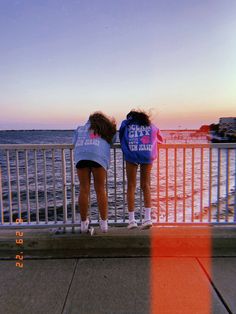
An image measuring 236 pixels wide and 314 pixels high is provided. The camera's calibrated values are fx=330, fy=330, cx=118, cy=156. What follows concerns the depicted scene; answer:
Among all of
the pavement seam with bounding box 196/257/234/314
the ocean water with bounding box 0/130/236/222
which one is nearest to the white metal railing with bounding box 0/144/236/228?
the ocean water with bounding box 0/130/236/222

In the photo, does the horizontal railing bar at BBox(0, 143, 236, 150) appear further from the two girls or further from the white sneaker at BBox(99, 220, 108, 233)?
the white sneaker at BBox(99, 220, 108, 233)

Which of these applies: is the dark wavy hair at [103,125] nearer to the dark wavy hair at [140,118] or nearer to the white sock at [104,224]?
the dark wavy hair at [140,118]

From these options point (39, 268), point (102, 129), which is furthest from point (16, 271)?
point (102, 129)

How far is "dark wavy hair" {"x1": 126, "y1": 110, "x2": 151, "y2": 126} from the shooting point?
4.24 meters

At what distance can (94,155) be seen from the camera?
402 cm

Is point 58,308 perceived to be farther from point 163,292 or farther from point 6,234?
point 6,234

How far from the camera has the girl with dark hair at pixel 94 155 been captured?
4055mm

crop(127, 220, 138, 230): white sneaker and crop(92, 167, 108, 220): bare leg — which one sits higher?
crop(92, 167, 108, 220): bare leg

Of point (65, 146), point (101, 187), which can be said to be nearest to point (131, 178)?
point (101, 187)

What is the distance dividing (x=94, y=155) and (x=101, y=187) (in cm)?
44

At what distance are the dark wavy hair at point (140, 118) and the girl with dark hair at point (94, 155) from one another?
26cm
